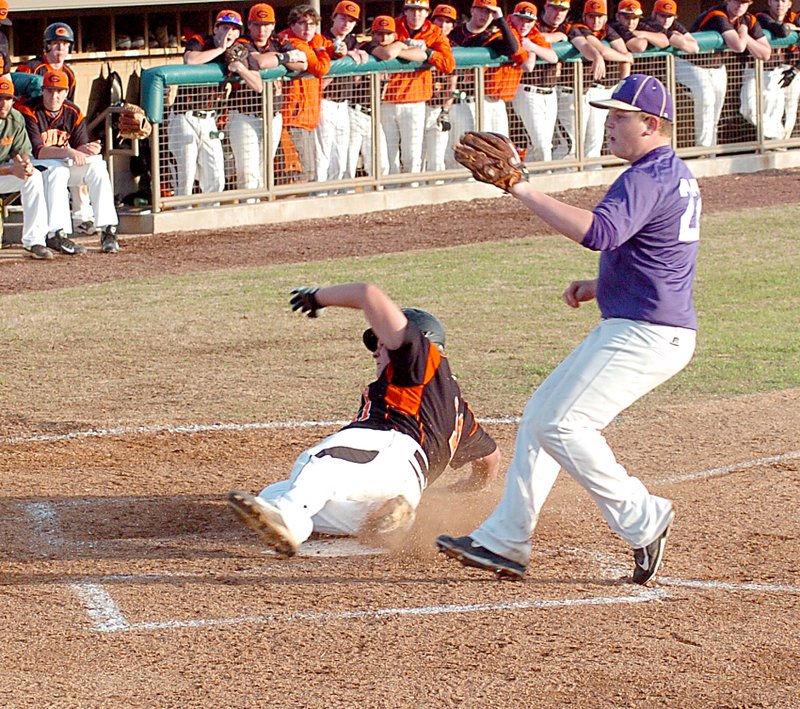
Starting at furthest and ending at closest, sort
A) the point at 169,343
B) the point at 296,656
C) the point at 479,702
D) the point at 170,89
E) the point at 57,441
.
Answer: the point at 170,89 < the point at 169,343 < the point at 57,441 < the point at 296,656 < the point at 479,702

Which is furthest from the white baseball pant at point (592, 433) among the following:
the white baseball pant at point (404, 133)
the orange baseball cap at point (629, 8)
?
the orange baseball cap at point (629, 8)

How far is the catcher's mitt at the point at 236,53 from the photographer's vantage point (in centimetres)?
1427

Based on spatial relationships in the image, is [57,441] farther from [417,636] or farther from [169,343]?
[417,636]

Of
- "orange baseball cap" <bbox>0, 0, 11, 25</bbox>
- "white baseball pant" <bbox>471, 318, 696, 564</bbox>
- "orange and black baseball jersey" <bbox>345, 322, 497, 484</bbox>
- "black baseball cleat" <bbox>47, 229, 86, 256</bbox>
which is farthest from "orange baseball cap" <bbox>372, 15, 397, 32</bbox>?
"white baseball pant" <bbox>471, 318, 696, 564</bbox>

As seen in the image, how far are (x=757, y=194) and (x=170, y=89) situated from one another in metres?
7.18

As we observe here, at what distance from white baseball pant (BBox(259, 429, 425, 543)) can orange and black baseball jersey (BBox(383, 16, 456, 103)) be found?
1031 cm

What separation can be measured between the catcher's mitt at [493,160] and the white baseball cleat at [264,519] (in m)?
1.41

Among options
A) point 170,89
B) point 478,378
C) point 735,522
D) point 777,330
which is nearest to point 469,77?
point 170,89

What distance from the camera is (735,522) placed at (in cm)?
625

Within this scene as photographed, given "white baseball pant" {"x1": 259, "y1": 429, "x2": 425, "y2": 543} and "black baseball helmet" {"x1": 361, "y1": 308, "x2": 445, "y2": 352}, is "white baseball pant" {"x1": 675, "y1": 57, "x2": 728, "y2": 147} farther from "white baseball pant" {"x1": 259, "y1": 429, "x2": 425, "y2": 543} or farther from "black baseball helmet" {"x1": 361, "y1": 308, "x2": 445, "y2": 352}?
"white baseball pant" {"x1": 259, "y1": 429, "x2": 425, "y2": 543}

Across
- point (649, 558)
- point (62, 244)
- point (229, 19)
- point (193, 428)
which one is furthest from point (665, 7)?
point (649, 558)

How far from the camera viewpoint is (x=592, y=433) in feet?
16.8

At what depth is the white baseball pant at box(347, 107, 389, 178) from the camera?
1549 centimetres

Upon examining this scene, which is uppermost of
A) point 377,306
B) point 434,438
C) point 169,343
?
point 377,306
